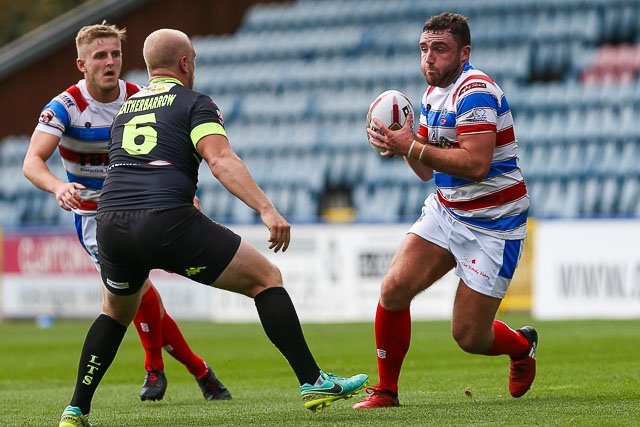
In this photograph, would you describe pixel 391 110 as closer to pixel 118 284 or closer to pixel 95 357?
pixel 118 284

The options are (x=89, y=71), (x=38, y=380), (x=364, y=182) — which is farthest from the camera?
(x=364, y=182)

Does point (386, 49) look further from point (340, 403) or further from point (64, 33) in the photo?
point (340, 403)

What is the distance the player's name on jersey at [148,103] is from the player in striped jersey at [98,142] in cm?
155

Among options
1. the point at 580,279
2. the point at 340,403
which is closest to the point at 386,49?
the point at 580,279

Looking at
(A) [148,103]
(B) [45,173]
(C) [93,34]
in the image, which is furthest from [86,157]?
(A) [148,103]

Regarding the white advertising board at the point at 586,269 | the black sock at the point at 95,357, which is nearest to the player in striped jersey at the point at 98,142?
the black sock at the point at 95,357

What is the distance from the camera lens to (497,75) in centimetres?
2123

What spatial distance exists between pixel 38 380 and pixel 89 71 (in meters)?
3.25

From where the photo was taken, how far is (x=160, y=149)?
5742 mm

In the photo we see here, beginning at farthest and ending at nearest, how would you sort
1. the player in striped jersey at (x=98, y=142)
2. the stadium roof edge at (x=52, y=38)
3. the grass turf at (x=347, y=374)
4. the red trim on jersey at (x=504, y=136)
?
the stadium roof edge at (x=52, y=38) → the player in striped jersey at (x=98, y=142) → the red trim on jersey at (x=504, y=136) → the grass turf at (x=347, y=374)

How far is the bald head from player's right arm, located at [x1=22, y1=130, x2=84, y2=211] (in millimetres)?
816

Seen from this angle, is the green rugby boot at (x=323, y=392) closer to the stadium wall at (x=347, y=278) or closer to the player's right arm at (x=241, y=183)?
the player's right arm at (x=241, y=183)

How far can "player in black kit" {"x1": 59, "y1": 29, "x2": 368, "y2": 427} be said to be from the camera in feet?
18.3

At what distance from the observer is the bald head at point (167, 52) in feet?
19.3
